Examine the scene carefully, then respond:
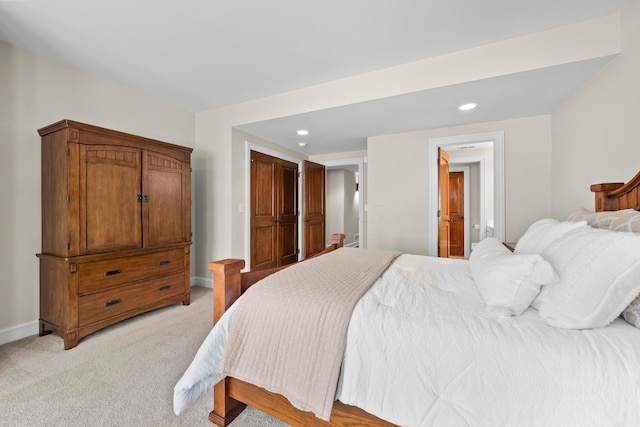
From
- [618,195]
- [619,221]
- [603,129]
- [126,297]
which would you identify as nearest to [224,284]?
[126,297]

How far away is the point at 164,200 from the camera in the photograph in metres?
2.72

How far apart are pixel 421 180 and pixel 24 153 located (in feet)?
13.6

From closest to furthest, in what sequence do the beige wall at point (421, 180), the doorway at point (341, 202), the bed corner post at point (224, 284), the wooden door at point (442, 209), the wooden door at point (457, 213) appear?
the bed corner post at point (224, 284), the beige wall at point (421, 180), the wooden door at point (442, 209), the wooden door at point (457, 213), the doorway at point (341, 202)

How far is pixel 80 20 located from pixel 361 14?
203 cm

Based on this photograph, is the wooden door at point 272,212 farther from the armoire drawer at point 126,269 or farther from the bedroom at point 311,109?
the armoire drawer at point 126,269

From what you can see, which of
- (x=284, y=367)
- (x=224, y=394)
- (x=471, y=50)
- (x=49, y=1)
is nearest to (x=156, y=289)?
(x=224, y=394)

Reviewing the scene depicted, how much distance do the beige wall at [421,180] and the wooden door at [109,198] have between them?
2.86 m

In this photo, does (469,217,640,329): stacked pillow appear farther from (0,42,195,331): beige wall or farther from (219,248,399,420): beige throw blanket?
(0,42,195,331): beige wall

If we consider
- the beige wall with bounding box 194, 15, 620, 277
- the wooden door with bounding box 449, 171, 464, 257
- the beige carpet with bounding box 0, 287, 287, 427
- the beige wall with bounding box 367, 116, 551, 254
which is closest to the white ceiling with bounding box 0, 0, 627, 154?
the beige wall with bounding box 194, 15, 620, 277

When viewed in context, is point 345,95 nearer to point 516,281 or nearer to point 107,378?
point 516,281

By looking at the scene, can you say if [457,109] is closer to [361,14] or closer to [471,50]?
[471,50]

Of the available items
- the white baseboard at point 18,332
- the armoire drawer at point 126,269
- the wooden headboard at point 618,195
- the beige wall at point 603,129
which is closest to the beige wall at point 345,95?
the beige wall at point 603,129

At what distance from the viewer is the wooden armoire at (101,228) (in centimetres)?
207

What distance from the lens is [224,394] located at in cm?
132
